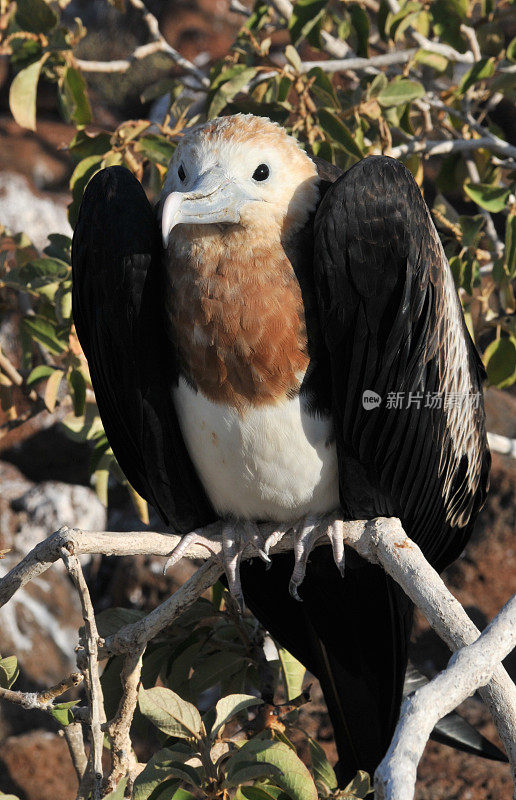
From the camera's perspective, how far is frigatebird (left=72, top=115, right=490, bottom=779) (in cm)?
208

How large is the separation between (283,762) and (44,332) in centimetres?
156

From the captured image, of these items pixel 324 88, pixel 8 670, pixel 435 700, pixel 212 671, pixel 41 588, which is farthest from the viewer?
pixel 41 588

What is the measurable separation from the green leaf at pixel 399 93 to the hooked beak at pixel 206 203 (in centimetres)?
86

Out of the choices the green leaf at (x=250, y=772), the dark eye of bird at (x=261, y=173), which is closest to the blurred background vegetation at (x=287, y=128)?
the green leaf at (x=250, y=772)

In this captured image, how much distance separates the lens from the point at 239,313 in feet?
6.97

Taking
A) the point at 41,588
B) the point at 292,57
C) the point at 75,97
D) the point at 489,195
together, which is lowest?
the point at 41,588

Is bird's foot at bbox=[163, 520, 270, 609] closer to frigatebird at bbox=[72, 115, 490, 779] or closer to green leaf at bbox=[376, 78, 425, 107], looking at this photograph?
frigatebird at bbox=[72, 115, 490, 779]

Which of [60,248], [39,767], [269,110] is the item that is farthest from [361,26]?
[39,767]

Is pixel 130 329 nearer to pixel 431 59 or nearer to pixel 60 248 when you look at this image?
pixel 60 248

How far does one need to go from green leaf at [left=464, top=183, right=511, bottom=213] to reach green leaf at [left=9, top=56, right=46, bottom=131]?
136 cm

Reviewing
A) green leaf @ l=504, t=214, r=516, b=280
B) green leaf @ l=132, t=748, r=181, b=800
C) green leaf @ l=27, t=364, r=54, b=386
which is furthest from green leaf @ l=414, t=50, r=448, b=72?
Answer: green leaf @ l=132, t=748, r=181, b=800

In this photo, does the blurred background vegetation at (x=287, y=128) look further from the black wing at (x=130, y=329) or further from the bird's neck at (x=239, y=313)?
the bird's neck at (x=239, y=313)

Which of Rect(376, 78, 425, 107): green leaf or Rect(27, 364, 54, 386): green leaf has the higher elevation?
Rect(376, 78, 425, 107): green leaf

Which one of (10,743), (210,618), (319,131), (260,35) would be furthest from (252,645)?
(10,743)
